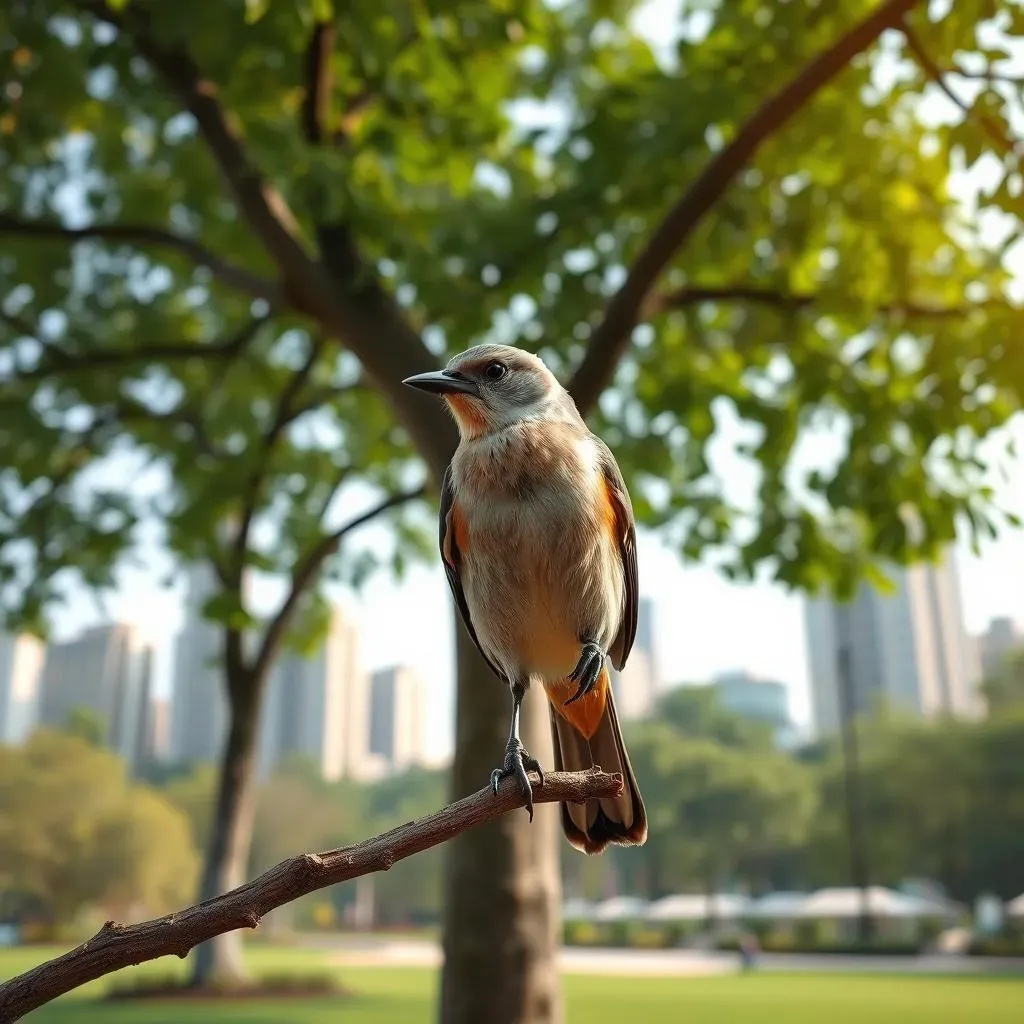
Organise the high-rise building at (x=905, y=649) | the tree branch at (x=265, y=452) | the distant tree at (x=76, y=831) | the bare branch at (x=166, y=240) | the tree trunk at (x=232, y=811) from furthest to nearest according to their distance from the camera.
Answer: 1. the high-rise building at (x=905, y=649)
2. the distant tree at (x=76, y=831)
3. the tree trunk at (x=232, y=811)
4. the tree branch at (x=265, y=452)
5. the bare branch at (x=166, y=240)

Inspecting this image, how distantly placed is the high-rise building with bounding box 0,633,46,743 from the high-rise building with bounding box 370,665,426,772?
935 cm

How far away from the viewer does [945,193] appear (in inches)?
216

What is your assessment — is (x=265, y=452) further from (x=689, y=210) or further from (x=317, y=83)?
(x=689, y=210)

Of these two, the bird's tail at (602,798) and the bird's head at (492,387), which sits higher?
the bird's head at (492,387)

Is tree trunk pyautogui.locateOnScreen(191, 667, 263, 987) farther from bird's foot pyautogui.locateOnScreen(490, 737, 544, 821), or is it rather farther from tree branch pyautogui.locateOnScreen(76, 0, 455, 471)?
bird's foot pyautogui.locateOnScreen(490, 737, 544, 821)

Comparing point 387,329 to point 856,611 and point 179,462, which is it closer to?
point 179,462

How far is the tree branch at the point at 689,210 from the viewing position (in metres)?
4.05

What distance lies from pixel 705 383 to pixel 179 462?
4.49 m

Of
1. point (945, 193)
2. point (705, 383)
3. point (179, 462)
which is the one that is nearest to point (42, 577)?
point (179, 462)

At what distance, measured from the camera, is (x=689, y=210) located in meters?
4.30

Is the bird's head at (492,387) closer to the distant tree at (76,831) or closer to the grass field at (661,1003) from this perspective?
the grass field at (661,1003)

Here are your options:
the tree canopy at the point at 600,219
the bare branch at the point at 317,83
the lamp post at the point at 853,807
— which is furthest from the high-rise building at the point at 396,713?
the bare branch at the point at 317,83

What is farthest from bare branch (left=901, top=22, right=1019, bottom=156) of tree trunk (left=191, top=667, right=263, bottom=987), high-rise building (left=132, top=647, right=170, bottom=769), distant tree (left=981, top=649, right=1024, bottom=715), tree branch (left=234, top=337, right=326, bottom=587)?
distant tree (left=981, top=649, right=1024, bottom=715)

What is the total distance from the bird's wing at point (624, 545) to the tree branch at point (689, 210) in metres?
2.42
